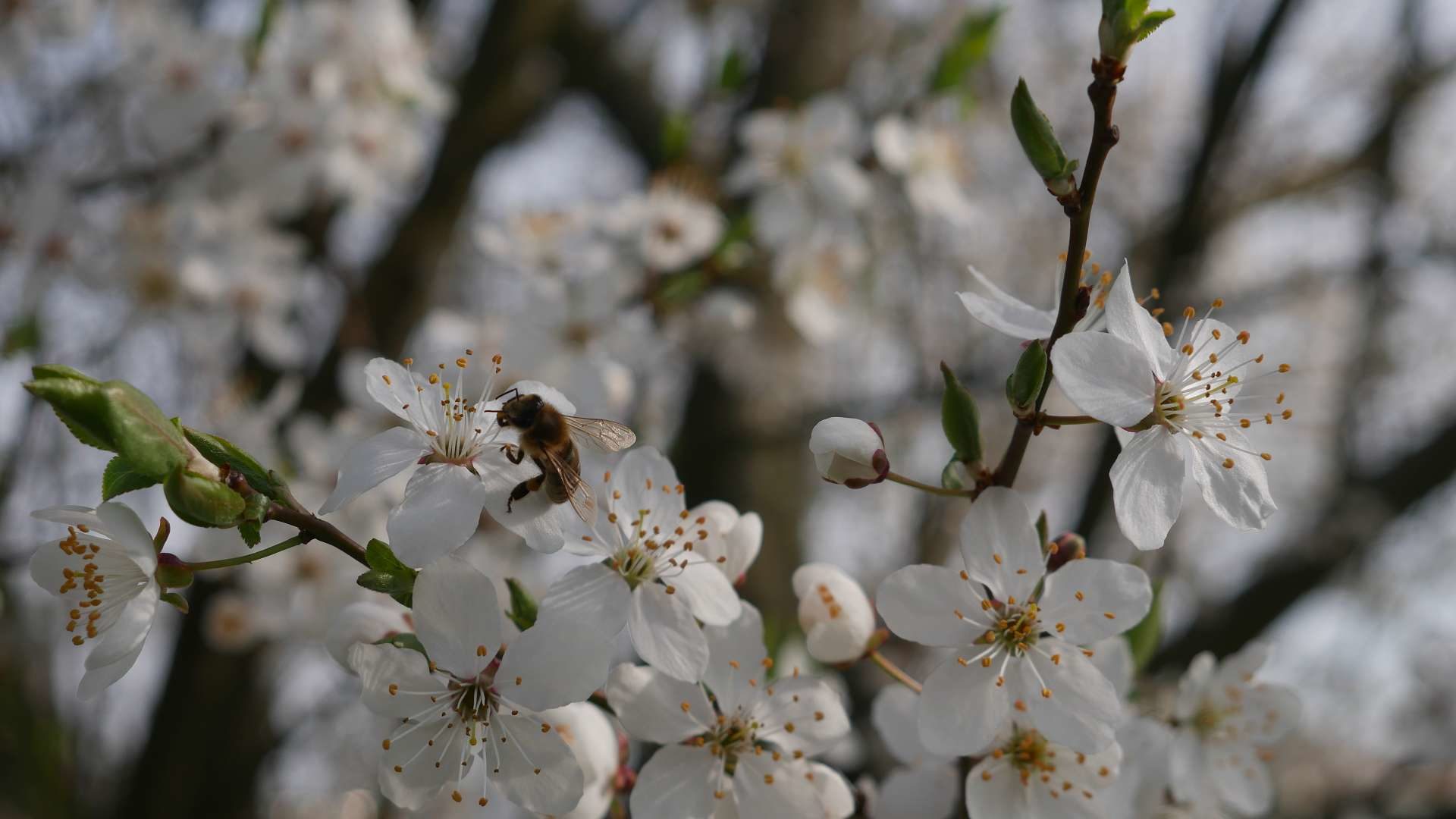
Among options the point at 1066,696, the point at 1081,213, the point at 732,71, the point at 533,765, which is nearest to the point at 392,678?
the point at 533,765

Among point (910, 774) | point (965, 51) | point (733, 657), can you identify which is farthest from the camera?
point (965, 51)

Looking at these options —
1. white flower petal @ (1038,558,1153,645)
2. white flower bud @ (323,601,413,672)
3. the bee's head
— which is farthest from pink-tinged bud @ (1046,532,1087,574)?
white flower bud @ (323,601,413,672)

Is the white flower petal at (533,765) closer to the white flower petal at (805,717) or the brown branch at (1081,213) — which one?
the white flower petal at (805,717)

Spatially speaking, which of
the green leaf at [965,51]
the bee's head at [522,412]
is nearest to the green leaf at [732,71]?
the green leaf at [965,51]

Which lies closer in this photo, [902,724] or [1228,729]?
[902,724]

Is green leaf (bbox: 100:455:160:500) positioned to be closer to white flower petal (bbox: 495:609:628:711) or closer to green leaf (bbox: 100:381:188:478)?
green leaf (bbox: 100:381:188:478)

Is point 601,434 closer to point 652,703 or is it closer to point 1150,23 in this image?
point 652,703
